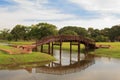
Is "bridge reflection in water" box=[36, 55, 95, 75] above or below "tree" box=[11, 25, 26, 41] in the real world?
below

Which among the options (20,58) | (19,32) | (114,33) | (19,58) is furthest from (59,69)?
(19,32)

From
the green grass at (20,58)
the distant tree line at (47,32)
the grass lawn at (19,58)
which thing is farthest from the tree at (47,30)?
the green grass at (20,58)

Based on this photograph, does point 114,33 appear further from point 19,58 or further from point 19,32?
point 19,58

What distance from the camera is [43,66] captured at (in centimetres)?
4341

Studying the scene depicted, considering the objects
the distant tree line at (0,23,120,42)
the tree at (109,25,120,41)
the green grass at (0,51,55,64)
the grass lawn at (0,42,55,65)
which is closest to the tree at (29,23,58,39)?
the distant tree line at (0,23,120,42)

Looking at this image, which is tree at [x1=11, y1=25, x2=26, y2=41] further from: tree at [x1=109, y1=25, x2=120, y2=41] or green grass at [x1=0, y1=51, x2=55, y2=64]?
green grass at [x1=0, y1=51, x2=55, y2=64]

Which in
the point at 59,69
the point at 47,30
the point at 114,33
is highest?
the point at 47,30

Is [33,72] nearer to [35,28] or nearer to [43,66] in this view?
[43,66]

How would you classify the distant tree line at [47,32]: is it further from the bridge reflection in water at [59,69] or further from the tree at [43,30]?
the bridge reflection in water at [59,69]

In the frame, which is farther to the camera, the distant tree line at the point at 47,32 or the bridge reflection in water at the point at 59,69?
the distant tree line at the point at 47,32

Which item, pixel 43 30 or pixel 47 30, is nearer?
pixel 47 30

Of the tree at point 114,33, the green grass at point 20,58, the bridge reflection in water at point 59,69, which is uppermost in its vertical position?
the tree at point 114,33

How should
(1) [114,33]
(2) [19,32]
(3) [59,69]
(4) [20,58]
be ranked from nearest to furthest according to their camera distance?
1. (3) [59,69]
2. (4) [20,58]
3. (1) [114,33]
4. (2) [19,32]

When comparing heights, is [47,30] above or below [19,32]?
above
